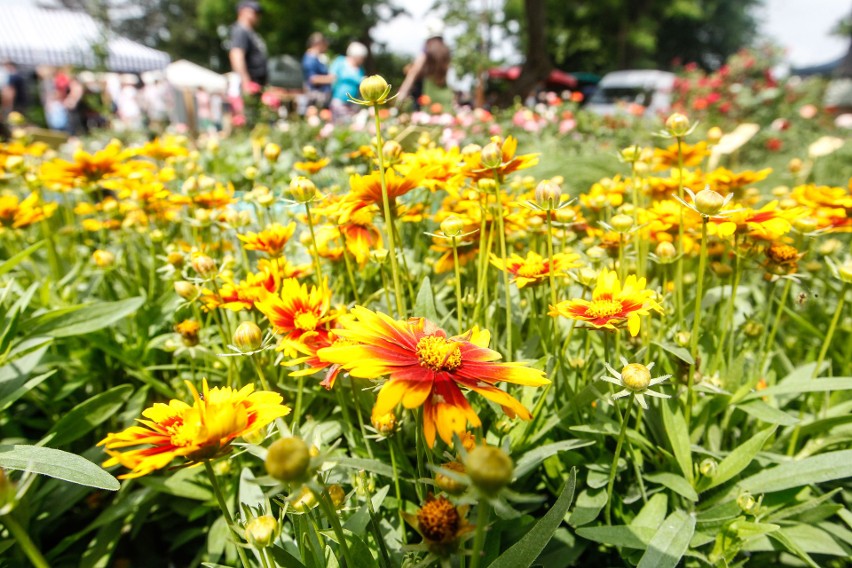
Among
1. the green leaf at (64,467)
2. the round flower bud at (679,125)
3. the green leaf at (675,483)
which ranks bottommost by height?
the green leaf at (675,483)

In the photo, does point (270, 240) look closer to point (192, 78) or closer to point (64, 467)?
point (64, 467)

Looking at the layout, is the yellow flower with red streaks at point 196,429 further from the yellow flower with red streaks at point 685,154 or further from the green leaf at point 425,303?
the yellow flower with red streaks at point 685,154

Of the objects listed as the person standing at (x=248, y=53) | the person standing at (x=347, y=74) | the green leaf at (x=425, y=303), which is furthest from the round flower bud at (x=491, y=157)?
the person standing at (x=248, y=53)

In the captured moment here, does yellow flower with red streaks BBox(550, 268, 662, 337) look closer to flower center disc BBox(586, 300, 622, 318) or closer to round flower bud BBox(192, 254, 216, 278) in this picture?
flower center disc BBox(586, 300, 622, 318)

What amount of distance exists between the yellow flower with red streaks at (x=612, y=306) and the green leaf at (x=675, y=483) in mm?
260

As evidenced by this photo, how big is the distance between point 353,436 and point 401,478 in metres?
0.11

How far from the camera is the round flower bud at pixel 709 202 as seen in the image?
0.66 m

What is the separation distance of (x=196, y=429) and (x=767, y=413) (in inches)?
32.4

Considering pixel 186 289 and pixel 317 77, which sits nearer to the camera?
pixel 186 289

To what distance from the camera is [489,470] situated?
1.26 feet

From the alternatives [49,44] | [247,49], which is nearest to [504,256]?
[247,49]

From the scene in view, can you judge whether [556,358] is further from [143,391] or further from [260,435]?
[143,391]

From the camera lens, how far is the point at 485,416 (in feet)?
2.86

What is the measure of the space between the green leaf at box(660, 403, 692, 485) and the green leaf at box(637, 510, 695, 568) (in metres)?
0.06
